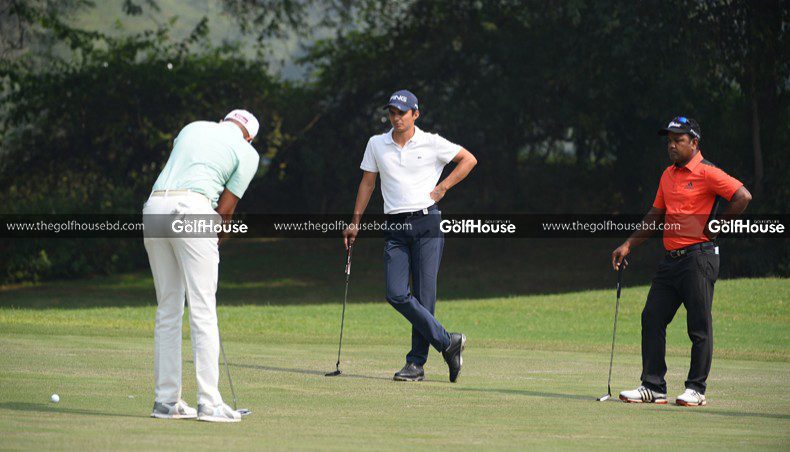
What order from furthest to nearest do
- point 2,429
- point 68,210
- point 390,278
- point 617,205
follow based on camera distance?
point 617,205, point 68,210, point 390,278, point 2,429

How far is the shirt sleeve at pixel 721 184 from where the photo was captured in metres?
9.33

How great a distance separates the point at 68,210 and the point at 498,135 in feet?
37.8

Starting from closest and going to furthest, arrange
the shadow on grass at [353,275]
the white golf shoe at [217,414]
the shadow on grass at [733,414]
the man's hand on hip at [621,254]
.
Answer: the white golf shoe at [217,414] < the shadow on grass at [733,414] < the man's hand on hip at [621,254] < the shadow on grass at [353,275]

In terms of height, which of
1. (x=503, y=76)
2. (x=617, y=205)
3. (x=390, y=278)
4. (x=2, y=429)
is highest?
(x=503, y=76)

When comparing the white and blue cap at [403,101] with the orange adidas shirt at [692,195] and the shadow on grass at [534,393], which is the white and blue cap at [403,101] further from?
the shadow on grass at [534,393]

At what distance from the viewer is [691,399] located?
9.12 m

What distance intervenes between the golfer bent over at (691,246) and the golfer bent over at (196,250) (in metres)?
3.40

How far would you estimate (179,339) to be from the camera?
799 cm

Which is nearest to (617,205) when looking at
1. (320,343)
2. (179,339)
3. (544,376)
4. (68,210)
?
(68,210)

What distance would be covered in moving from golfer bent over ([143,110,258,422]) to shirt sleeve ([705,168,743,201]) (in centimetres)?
368

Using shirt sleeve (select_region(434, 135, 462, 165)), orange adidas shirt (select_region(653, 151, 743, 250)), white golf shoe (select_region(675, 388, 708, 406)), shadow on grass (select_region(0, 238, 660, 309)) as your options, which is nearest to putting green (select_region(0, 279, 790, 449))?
white golf shoe (select_region(675, 388, 708, 406))

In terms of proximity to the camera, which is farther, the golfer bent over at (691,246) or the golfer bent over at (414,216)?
the golfer bent over at (414,216)

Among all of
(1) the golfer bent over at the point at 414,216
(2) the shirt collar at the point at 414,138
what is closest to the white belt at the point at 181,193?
(1) the golfer bent over at the point at 414,216

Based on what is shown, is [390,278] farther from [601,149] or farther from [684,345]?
[601,149]
